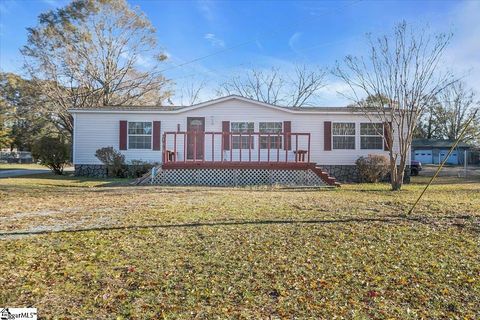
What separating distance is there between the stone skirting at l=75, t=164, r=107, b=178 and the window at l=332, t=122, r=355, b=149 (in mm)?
10177

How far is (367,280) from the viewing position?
3.10m

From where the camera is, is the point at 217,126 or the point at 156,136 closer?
the point at 217,126

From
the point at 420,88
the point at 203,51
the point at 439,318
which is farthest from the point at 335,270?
the point at 203,51

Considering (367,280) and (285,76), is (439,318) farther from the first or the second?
(285,76)

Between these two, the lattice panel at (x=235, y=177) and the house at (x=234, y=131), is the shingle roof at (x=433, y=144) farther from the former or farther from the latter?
the lattice panel at (x=235, y=177)

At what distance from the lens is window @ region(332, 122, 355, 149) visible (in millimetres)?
15305

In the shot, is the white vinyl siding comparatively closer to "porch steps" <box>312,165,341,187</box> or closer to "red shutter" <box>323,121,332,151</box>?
"red shutter" <box>323,121,332,151</box>

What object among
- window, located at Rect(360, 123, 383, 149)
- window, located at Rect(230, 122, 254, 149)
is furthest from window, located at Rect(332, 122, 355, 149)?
window, located at Rect(230, 122, 254, 149)

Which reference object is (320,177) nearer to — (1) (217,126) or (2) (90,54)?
(1) (217,126)

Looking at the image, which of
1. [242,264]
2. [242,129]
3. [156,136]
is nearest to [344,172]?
[242,129]

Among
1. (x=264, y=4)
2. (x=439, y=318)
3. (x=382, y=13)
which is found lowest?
(x=439, y=318)

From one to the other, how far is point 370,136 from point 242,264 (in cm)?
1322

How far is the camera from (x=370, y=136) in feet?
50.2

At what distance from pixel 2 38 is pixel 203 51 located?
12.7 m
